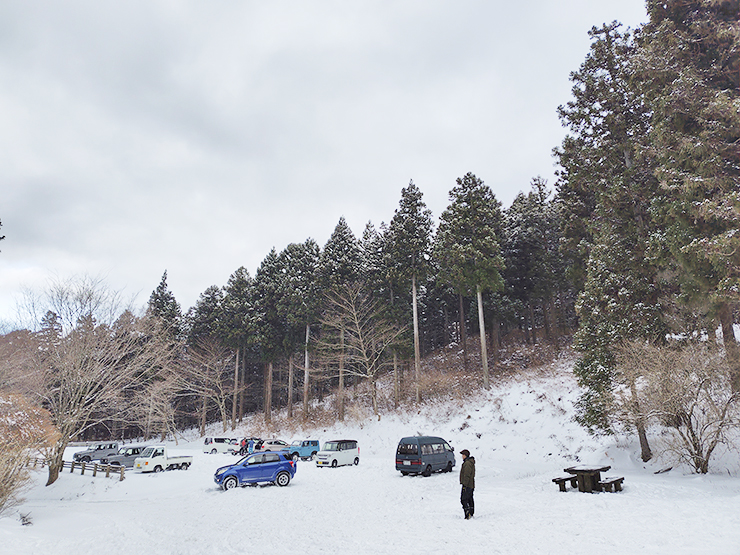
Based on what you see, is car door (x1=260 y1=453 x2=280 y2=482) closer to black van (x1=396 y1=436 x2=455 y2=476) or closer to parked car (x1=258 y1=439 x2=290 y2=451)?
black van (x1=396 y1=436 x2=455 y2=476)

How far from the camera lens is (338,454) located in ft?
75.6

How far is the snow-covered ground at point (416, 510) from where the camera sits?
8.28 m

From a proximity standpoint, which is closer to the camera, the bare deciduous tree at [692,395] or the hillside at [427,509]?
the hillside at [427,509]

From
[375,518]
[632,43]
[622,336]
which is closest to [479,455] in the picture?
[622,336]

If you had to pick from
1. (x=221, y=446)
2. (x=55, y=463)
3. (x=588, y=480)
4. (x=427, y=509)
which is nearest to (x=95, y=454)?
(x=221, y=446)

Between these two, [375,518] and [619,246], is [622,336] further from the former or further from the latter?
[375,518]

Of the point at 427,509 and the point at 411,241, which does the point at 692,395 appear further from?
the point at 411,241

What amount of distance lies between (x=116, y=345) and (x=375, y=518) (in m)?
18.6

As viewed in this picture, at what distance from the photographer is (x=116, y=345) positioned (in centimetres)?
2283

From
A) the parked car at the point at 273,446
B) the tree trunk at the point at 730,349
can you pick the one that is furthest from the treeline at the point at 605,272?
the parked car at the point at 273,446

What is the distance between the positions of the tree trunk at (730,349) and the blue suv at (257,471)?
1621cm

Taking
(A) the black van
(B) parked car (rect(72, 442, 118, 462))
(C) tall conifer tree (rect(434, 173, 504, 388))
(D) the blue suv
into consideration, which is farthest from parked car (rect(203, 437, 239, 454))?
(C) tall conifer tree (rect(434, 173, 504, 388))

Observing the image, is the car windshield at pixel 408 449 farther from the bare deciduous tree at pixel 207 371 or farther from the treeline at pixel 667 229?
the bare deciduous tree at pixel 207 371

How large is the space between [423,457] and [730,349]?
11973 mm
